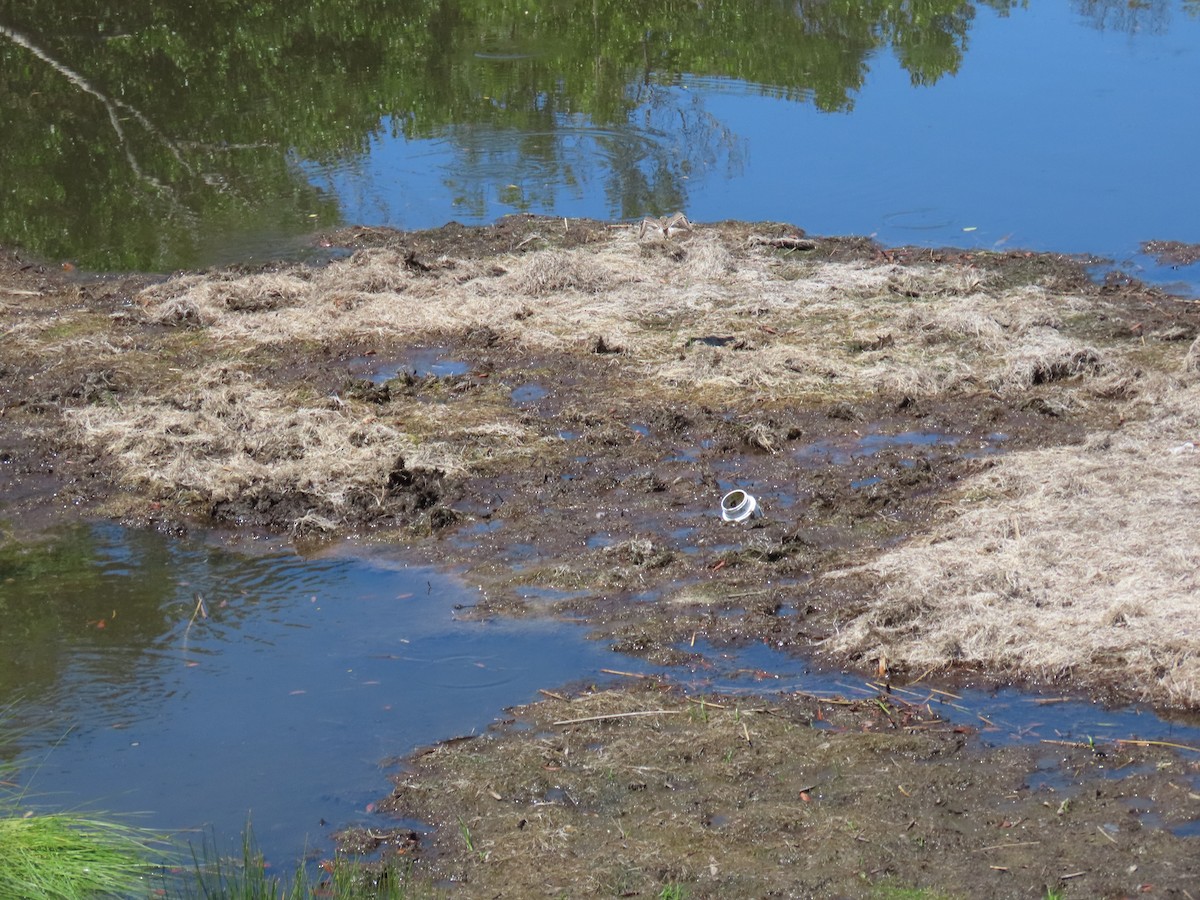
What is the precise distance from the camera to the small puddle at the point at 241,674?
5543 mm

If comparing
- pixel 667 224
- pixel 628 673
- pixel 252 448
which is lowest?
pixel 628 673

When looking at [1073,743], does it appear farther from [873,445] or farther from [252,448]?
[252,448]

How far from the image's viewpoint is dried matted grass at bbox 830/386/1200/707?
577 centimetres

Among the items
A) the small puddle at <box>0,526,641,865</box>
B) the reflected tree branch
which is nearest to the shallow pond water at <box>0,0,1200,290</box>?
the reflected tree branch

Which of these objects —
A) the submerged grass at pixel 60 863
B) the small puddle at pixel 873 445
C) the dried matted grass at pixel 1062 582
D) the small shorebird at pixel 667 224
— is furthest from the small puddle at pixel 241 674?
the small shorebird at pixel 667 224

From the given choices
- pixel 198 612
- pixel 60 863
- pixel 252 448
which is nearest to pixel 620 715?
pixel 60 863

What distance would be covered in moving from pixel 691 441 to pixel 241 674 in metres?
3.29

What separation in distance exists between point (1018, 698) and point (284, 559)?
3.92m

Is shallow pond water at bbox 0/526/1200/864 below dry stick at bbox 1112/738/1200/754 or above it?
below

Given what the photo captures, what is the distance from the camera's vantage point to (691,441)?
863 centimetres

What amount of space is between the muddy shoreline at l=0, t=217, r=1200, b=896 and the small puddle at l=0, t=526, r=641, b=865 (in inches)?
11.1

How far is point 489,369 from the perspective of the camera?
9938 mm

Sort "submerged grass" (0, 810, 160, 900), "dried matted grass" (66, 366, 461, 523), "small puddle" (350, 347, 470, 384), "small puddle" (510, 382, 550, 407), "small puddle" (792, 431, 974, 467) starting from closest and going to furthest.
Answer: "submerged grass" (0, 810, 160, 900), "dried matted grass" (66, 366, 461, 523), "small puddle" (792, 431, 974, 467), "small puddle" (510, 382, 550, 407), "small puddle" (350, 347, 470, 384)

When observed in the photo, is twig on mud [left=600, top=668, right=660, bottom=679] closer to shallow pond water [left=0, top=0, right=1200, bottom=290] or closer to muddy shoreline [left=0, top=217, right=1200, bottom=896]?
muddy shoreline [left=0, top=217, right=1200, bottom=896]
